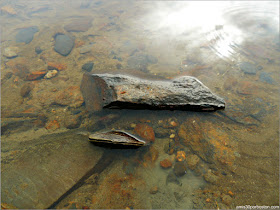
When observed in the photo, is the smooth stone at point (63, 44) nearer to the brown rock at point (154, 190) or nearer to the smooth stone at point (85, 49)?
the smooth stone at point (85, 49)

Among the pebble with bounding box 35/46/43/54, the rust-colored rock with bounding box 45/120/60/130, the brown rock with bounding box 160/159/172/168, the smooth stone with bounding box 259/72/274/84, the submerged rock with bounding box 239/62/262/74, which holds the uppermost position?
the pebble with bounding box 35/46/43/54

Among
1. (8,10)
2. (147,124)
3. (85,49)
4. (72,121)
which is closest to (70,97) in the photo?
(72,121)


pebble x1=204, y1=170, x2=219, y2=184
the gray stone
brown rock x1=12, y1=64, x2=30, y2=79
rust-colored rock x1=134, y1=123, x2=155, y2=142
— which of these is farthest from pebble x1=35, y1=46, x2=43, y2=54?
pebble x1=204, y1=170, x2=219, y2=184

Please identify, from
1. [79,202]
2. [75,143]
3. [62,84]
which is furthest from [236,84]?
[62,84]

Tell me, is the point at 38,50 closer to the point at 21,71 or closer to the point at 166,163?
the point at 21,71

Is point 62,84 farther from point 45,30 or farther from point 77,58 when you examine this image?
point 45,30

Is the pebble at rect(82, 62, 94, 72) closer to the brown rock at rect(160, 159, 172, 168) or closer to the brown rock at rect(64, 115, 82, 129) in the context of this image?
the brown rock at rect(64, 115, 82, 129)

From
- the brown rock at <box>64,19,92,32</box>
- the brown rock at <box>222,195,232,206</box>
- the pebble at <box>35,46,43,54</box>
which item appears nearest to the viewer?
the brown rock at <box>222,195,232,206</box>

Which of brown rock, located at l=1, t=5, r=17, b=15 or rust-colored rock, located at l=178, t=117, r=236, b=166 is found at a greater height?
brown rock, located at l=1, t=5, r=17, b=15
